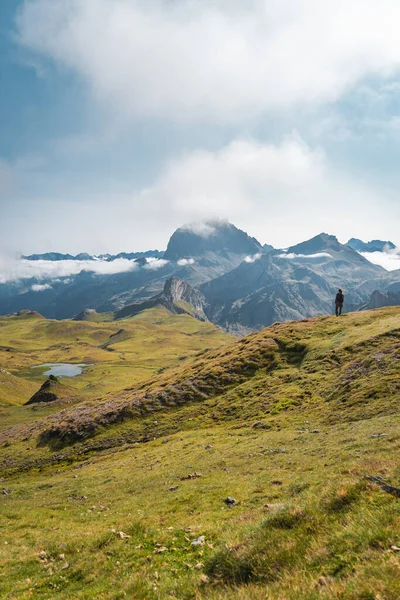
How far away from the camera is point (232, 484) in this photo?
998 inches

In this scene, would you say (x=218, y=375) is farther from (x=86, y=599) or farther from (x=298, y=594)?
(x=298, y=594)

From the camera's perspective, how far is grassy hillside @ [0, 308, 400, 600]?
992 cm

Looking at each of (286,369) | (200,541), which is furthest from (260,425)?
(200,541)

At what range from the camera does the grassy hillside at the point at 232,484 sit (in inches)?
391

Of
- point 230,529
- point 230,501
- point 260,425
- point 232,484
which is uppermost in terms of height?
point 230,529

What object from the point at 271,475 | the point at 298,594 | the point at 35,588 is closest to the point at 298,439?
the point at 271,475

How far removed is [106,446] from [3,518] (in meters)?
31.4

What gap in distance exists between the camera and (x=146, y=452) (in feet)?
157

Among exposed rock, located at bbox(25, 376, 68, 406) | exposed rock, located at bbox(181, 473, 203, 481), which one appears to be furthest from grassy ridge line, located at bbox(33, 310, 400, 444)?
exposed rock, located at bbox(25, 376, 68, 406)

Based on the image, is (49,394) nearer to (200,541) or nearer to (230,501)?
(230,501)

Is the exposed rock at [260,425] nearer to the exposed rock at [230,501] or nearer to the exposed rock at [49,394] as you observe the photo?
the exposed rock at [230,501]

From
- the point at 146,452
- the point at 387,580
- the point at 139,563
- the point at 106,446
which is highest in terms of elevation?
the point at 387,580

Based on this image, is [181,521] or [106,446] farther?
[106,446]

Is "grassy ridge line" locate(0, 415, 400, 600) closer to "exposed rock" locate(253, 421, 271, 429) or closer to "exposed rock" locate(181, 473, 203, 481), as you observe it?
"exposed rock" locate(181, 473, 203, 481)
